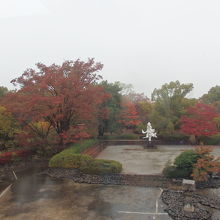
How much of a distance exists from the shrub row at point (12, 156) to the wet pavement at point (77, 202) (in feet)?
16.3

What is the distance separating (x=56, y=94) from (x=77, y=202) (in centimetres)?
934

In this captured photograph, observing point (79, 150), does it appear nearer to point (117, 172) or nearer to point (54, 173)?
point (54, 173)

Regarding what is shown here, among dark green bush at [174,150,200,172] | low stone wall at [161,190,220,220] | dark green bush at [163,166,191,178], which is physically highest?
dark green bush at [174,150,200,172]

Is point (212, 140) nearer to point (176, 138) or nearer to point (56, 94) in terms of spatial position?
point (176, 138)

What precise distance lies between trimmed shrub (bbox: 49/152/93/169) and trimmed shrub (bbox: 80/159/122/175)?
26cm

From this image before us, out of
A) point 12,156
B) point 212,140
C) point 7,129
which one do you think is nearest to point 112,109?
point 212,140

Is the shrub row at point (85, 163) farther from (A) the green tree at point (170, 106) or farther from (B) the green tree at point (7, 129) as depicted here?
(A) the green tree at point (170, 106)

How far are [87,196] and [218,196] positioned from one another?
18.6ft

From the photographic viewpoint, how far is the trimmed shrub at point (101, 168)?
12750 mm

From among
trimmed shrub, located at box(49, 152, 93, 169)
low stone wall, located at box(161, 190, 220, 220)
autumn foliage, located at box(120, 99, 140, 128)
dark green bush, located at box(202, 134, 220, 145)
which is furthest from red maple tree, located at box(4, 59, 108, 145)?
dark green bush, located at box(202, 134, 220, 145)

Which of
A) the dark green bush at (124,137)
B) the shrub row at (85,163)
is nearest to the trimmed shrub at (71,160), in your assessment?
the shrub row at (85,163)

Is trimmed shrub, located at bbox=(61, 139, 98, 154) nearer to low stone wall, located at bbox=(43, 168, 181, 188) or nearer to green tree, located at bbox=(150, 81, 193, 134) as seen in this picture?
low stone wall, located at bbox=(43, 168, 181, 188)

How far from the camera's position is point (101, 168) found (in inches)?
506

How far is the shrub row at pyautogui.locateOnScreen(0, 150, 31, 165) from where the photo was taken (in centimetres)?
1609
